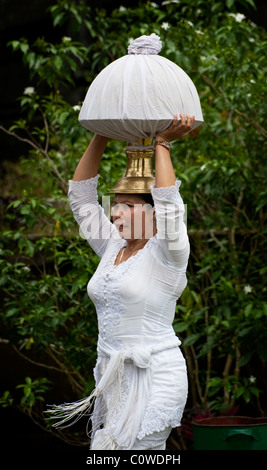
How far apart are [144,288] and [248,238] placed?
2.34 meters

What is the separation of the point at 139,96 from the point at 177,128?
18 cm

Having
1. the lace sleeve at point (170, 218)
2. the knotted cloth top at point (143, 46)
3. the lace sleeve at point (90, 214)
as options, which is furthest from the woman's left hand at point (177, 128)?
the lace sleeve at point (90, 214)

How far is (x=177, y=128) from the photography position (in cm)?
274

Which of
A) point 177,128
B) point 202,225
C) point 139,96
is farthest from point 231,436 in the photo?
point 139,96

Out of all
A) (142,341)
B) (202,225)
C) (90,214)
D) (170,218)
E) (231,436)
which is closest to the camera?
(170,218)

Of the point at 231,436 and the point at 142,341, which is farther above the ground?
the point at 142,341

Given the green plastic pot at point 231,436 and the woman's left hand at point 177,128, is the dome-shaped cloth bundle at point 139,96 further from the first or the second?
the green plastic pot at point 231,436

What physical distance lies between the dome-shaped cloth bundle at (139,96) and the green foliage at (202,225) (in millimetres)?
1390

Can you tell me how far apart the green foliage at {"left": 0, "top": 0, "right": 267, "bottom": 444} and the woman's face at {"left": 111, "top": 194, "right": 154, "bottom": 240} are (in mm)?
1277

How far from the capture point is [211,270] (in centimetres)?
482

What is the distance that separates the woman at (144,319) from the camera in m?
2.73

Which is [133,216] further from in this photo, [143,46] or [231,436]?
[231,436]

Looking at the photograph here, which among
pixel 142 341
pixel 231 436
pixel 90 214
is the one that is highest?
pixel 90 214
